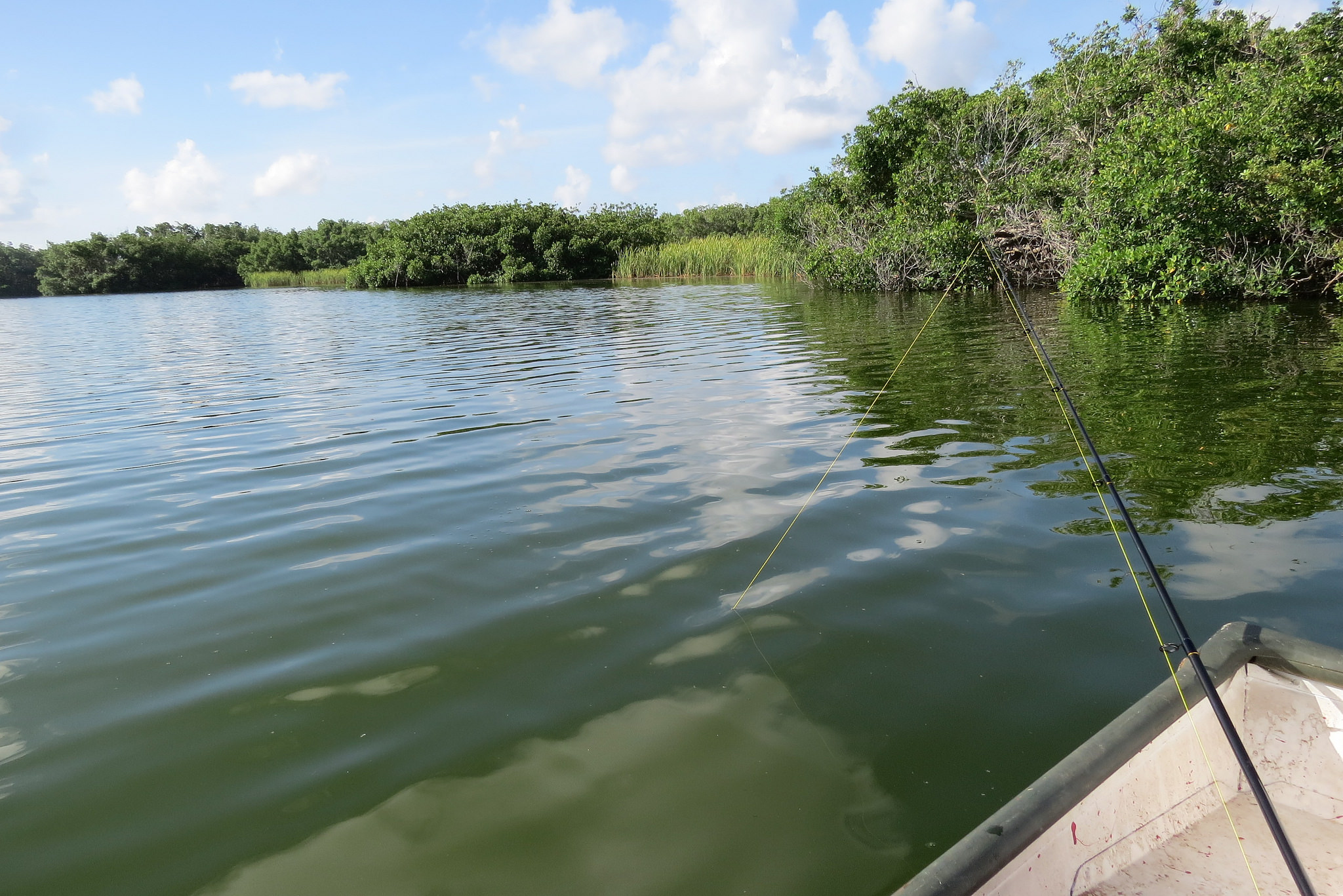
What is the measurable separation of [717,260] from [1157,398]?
34.0 m

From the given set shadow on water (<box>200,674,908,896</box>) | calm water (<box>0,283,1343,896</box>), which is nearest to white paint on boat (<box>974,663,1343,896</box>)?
calm water (<box>0,283,1343,896</box>)

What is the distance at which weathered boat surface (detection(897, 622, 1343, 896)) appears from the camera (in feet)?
5.65

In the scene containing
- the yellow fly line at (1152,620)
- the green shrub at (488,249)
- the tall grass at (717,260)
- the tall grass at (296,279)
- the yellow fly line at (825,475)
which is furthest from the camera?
the tall grass at (296,279)

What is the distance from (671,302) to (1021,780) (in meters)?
22.1

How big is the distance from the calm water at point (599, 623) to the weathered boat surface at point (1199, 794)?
38 cm

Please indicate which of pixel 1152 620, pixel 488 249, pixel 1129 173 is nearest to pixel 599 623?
pixel 1152 620

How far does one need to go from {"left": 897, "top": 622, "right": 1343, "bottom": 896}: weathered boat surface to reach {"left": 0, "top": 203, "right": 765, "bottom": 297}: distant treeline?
4898 centimetres

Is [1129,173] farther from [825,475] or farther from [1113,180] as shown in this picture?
[825,475]

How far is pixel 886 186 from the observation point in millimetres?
26781

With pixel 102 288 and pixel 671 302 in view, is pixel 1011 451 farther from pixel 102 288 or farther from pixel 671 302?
pixel 102 288

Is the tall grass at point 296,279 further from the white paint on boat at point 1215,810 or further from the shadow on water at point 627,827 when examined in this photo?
the white paint on boat at point 1215,810

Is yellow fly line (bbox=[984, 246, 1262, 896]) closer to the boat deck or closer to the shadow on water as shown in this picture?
the boat deck

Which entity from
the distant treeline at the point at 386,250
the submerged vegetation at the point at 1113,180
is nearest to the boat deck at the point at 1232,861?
the submerged vegetation at the point at 1113,180

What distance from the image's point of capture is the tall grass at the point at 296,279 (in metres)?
57.9
